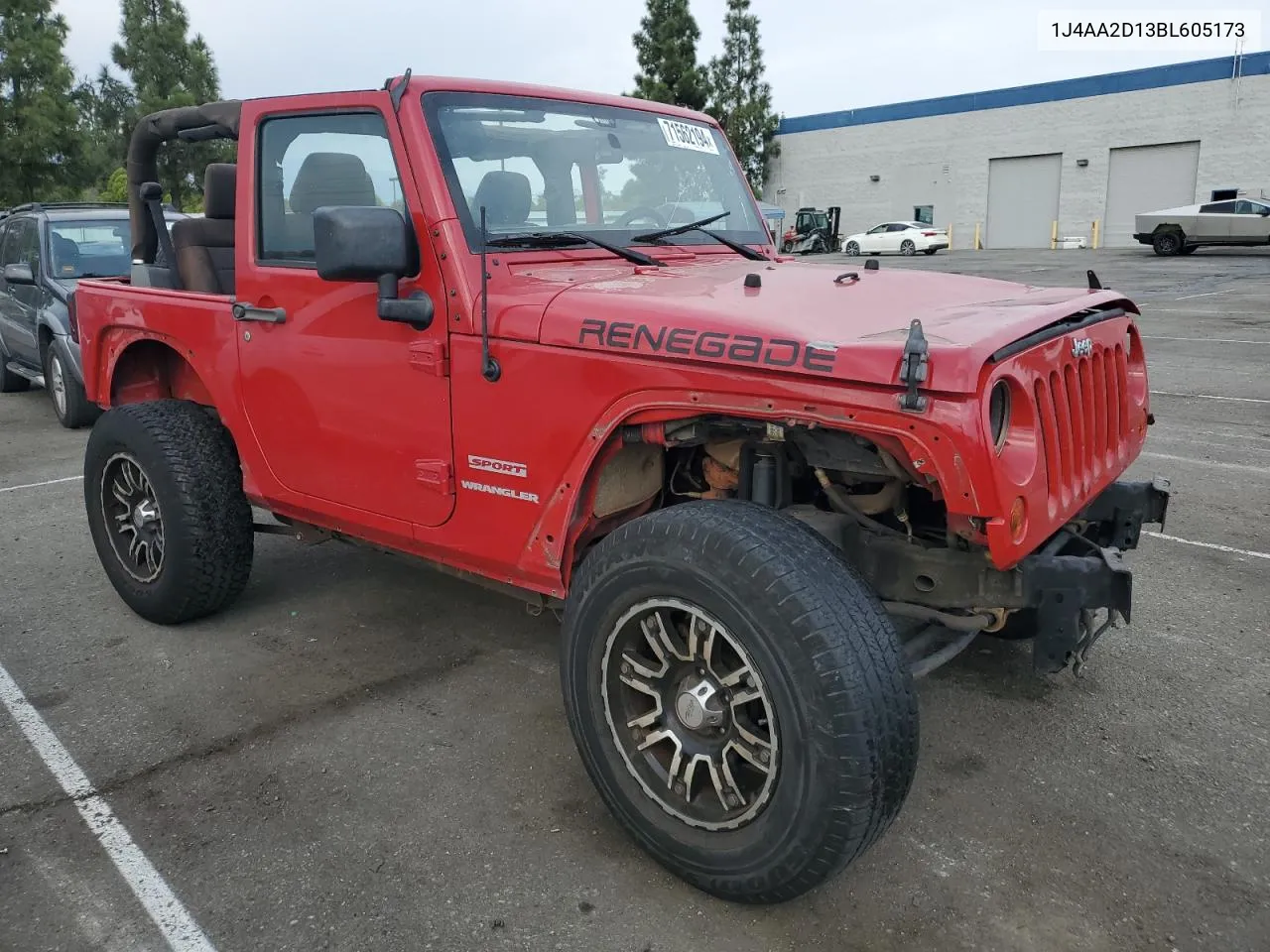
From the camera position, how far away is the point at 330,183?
3.55m

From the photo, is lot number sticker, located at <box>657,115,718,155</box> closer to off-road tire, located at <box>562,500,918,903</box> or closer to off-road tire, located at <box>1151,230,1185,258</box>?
off-road tire, located at <box>562,500,918,903</box>

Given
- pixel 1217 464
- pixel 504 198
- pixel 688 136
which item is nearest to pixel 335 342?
pixel 504 198

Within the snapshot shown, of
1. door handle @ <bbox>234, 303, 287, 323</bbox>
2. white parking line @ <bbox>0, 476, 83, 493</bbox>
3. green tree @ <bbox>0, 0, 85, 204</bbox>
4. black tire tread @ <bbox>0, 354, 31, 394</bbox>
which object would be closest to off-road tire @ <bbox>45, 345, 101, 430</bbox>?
white parking line @ <bbox>0, 476, 83, 493</bbox>

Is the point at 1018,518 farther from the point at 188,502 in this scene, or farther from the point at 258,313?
the point at 188,502

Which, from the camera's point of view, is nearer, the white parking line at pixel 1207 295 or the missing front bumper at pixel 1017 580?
the missing front bumper at pixel 1017 580

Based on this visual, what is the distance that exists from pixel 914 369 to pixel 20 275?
8.78m

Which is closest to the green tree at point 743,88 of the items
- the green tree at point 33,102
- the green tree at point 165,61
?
the green tree at point 165,61

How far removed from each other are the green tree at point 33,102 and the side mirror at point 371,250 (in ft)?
82.5

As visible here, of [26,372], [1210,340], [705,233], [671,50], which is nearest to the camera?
[705,233]

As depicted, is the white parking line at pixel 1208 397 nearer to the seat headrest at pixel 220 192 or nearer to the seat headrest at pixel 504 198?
the seat headrest at pixel 504 198

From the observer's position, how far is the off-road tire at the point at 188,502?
4.05 meters

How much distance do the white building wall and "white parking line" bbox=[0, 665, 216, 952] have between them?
130 feet

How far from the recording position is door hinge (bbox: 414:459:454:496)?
3203 millimetres

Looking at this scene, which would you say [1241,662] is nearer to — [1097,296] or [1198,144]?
[1097,296]
